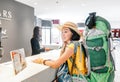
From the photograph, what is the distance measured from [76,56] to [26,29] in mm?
6270

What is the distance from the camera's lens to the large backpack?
221 cm

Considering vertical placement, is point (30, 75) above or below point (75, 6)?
below

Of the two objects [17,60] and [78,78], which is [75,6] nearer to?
[78,78]

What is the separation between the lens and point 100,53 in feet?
7.26

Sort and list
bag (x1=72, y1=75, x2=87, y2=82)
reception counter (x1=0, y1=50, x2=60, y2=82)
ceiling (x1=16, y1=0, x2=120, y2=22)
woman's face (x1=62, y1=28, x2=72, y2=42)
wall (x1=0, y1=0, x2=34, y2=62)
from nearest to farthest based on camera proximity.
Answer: reception counter (x1=0, y1=50, x2=60, y2=82) → bag (x1=72, y1=75, x2=87, y2=82) → woman's face (x1=62, y1=28, x2=72, y2=42) → wall (x1=0, y1=0, x2=34, y2=62) → ceiling (x1=16, y1=0, x2=120, y2=22)

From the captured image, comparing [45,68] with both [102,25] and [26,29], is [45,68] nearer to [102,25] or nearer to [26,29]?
[102,25]

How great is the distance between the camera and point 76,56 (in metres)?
1.79

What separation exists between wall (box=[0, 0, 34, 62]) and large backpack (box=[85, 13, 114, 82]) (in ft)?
13.7

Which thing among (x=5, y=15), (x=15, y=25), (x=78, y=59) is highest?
(x=5, y=15)

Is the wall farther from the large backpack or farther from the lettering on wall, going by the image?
the large backpack

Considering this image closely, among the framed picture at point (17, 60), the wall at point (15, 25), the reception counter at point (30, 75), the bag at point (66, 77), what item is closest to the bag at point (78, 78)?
the bag at point (66, 77)

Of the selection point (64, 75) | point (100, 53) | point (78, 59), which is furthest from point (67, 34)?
point (100, 53)

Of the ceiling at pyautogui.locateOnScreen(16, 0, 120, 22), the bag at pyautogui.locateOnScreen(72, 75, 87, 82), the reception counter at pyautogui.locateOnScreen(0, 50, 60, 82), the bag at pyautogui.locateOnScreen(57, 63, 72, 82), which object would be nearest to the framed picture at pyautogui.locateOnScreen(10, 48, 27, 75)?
the reception counter at pyautogui.locateOnScreen(0, 50, 60, 82)

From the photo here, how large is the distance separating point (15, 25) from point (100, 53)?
16.7 feet
